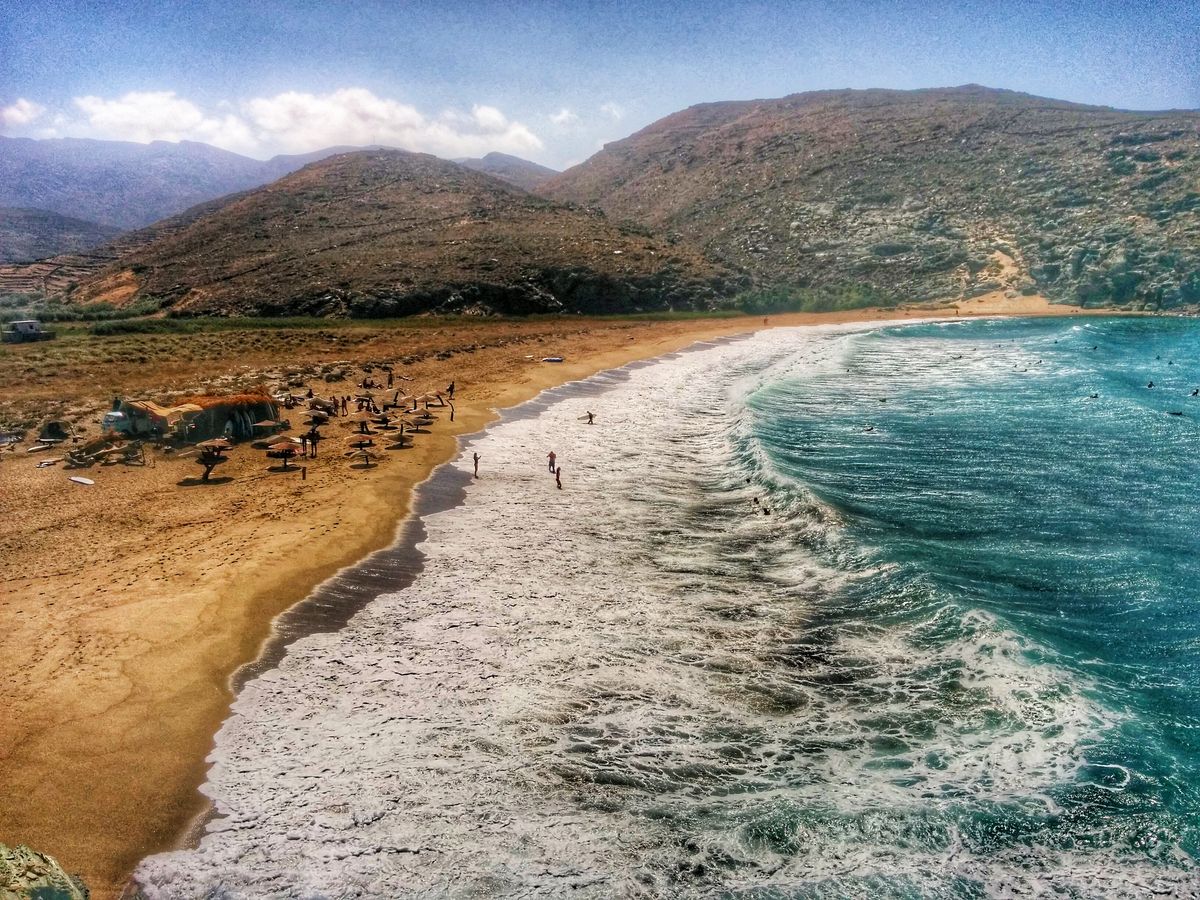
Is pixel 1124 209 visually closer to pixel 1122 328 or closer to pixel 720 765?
pixel 1122 328

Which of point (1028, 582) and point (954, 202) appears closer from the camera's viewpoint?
point (1028, 582)

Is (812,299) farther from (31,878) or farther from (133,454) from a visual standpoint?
(31,878)

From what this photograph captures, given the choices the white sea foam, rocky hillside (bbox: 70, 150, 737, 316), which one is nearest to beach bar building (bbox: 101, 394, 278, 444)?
the white sea foam

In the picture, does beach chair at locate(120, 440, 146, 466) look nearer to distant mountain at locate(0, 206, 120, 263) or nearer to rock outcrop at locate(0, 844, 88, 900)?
rock outcrop at locate(0, 844, 88, 900)

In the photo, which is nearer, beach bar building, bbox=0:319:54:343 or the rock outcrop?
the rock outcrop

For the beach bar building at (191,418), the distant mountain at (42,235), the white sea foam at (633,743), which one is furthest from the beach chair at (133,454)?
the distant mountain at (42,235)

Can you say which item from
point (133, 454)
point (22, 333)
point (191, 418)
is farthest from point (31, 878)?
point (22, 333)

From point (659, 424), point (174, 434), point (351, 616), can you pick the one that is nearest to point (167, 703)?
point (351, 616)

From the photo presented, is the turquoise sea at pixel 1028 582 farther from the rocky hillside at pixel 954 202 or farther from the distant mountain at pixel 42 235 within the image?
the distant mountain at pixel 42 235
